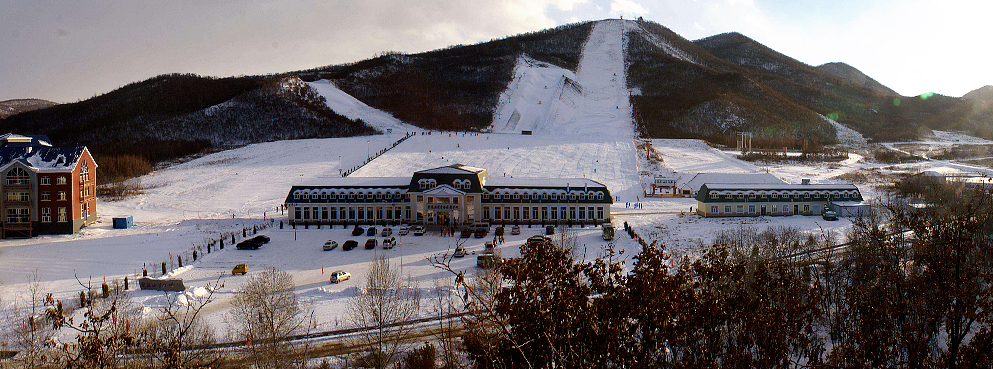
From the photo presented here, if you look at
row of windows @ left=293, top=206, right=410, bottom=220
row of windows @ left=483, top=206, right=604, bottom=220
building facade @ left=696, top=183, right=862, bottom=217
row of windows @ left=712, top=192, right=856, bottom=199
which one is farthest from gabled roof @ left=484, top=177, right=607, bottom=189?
row of windows @ left=712, top=192, right=856, bottom=199

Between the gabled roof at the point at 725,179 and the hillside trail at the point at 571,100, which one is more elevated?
the hillside trail at the point at 571,100

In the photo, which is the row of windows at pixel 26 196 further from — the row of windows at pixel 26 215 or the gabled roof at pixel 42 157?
the gabled roof at pixel 42 157

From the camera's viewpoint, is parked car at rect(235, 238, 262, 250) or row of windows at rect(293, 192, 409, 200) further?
row of windows at rect(293, 192, 409, 200)

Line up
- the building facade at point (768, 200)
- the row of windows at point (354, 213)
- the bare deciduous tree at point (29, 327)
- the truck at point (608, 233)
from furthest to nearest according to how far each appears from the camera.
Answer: the building facade at point (768, 200) < the row of windows at point (354, 213) < the truck at point (608, 233) < the bare deciduous tree at point (29, 327)

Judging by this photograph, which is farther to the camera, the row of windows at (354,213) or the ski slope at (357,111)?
the ski slope at (357,111)

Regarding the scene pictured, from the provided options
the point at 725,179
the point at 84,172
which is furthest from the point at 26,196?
the point at 725,179

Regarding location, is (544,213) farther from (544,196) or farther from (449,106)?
(449,106)

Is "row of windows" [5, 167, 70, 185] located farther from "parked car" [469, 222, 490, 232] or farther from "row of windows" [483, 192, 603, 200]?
"row of windows" [483, 192, 603, 200]

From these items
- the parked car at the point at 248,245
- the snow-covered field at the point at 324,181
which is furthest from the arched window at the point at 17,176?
the parked car at the point at 248,245

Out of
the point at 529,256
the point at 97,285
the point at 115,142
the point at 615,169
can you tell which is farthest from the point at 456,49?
the point at 529,256
